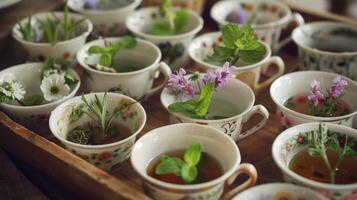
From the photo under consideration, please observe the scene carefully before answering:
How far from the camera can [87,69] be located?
90cm

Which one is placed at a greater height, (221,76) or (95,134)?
(221,76)

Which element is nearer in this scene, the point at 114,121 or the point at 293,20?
the point at 114,121

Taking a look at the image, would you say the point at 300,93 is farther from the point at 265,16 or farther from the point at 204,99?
the point at 265,16

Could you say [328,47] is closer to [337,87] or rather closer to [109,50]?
[337,87]

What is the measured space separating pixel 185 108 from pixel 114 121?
0.12 metres

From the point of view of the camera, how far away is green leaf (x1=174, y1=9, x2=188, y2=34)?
1.07 m

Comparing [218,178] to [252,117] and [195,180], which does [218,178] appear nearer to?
[195,180]

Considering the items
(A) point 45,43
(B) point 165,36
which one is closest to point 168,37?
(B) point 165,36

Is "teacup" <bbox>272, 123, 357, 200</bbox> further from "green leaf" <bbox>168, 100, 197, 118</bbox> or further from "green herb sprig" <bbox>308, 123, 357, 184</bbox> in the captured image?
"green leaf" <bbox>168, 100, 197, 118</bbox>

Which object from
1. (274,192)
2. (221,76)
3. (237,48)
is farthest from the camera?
(237,48)

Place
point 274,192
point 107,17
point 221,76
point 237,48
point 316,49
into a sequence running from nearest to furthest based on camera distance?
point 274,192 → point 221,76 → point 237,48 → point 316,49 → point 107,17

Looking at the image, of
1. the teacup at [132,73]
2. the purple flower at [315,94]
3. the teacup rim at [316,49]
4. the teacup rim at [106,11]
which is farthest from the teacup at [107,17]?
the purple flower at [315,94]

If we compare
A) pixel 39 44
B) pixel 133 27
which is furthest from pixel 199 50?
pixel 39 44

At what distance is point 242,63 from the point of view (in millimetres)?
930
